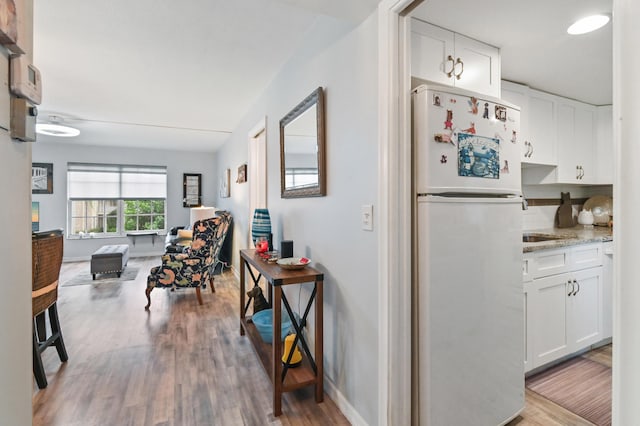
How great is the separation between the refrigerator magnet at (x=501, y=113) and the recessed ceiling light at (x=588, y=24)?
0.81 meters

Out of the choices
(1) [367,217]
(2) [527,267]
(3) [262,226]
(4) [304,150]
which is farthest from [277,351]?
(2) [527,267]

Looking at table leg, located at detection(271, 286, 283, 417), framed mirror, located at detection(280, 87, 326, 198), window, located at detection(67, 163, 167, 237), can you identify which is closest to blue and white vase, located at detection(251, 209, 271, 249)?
framed mirror, located at detection(280, 87, 326, 198)

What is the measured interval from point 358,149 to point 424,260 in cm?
65

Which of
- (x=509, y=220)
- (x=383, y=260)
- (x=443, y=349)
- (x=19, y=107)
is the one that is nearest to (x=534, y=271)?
(x=509, y=220)

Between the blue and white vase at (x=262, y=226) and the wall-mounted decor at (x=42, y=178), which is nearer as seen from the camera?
the blue and white vase at (x=262, y=226)

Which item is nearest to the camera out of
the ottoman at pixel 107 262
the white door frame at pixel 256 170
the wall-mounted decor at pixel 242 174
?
the white door frame at pixel 256 170

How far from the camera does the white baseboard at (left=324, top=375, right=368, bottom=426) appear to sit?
1.56 meters

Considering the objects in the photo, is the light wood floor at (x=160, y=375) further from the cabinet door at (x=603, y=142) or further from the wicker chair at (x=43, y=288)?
the cabinet door at (x=603, y=142)

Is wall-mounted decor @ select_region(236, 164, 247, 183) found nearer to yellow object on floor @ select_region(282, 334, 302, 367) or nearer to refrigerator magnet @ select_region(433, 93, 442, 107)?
yellow object on floor @ select_region(282, 334, 302, 367)

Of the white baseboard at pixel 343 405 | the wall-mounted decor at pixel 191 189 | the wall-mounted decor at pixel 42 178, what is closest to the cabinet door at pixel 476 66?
the white baseboard at pixel 343 405

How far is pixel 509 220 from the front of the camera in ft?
5.02

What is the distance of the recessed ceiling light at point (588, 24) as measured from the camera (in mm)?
1692

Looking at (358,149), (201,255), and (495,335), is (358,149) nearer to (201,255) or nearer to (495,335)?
(495,335)

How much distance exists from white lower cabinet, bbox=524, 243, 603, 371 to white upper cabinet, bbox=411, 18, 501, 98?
1.17 m
